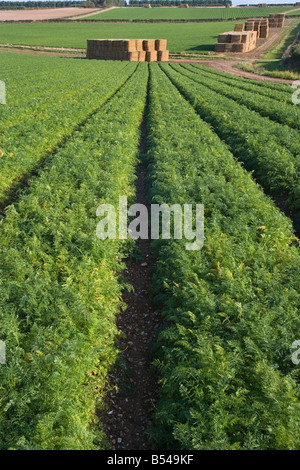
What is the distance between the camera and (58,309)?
4.96 metres

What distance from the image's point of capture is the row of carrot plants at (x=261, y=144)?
10180mm

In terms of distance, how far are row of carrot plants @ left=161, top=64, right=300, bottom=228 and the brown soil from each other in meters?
→ 5.29

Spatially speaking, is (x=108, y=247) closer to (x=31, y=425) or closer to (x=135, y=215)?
(x=135, y=215)

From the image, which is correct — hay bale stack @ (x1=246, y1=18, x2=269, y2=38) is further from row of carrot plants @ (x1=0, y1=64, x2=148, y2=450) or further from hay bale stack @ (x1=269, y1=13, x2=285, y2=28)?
row of carrot plants @ (x1=0, y1=64, x2=148, y2=450)

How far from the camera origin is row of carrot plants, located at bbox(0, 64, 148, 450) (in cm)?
368

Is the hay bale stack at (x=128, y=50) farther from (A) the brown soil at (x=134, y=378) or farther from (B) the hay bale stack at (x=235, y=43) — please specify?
(A) the brown soil at (x=134, y=378)

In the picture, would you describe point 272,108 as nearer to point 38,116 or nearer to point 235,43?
point 38,116

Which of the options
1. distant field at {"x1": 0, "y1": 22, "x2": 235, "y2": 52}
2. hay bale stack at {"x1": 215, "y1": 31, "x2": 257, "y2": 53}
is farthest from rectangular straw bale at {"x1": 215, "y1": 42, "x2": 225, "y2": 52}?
distant field at {"x1": 0, "y1": 22, "x2": 235, "y2": 52}

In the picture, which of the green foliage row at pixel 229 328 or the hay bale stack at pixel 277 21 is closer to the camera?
the green foliage row at pixel 229 328

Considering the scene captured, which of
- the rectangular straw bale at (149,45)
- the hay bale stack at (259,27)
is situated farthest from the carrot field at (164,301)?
the hay bale stack at (259,27)

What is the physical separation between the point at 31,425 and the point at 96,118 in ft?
45.4

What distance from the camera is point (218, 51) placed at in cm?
5809

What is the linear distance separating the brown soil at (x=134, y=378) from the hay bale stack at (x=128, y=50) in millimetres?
50431
